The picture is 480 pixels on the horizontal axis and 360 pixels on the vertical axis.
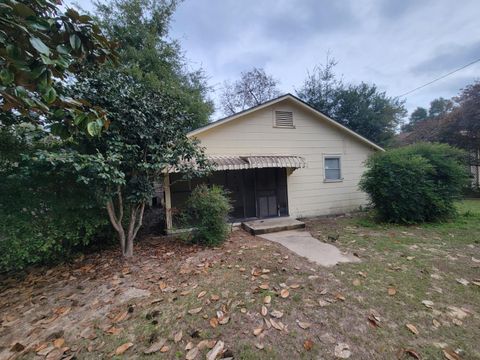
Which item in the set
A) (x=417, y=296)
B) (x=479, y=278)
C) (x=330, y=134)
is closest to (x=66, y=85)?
(x=417, y=296)

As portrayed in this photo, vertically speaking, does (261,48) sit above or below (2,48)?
above

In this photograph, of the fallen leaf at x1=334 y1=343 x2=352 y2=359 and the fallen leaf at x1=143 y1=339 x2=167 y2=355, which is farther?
the fallen leaf at x1=143 y1=339 x2=167 y2=355

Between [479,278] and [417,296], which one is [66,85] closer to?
[417,296]

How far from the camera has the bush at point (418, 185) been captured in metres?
6.93

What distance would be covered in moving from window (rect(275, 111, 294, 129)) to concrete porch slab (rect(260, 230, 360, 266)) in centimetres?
415

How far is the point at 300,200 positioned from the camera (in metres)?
8.67

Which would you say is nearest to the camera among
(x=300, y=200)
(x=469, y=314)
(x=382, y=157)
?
(x=469, y=314)

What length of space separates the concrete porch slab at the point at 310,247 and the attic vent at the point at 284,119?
13.7 ft

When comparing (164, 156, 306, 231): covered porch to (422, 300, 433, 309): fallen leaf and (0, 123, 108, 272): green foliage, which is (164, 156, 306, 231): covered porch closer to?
(0, 123, 108, 272): green foliage

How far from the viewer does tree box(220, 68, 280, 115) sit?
23156 mm

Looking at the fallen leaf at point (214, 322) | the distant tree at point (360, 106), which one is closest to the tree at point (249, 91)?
the distant tree at point (360, 106)

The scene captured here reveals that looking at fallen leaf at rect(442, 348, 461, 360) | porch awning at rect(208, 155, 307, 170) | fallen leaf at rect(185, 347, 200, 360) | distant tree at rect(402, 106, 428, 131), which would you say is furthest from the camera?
distant tree at rect(402, 106, 428, 131)

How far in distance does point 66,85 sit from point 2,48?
2.60m

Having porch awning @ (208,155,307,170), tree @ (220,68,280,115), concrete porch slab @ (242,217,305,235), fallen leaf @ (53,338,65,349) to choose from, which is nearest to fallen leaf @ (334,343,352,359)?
fallen leaf @ (53,338,65,349)
